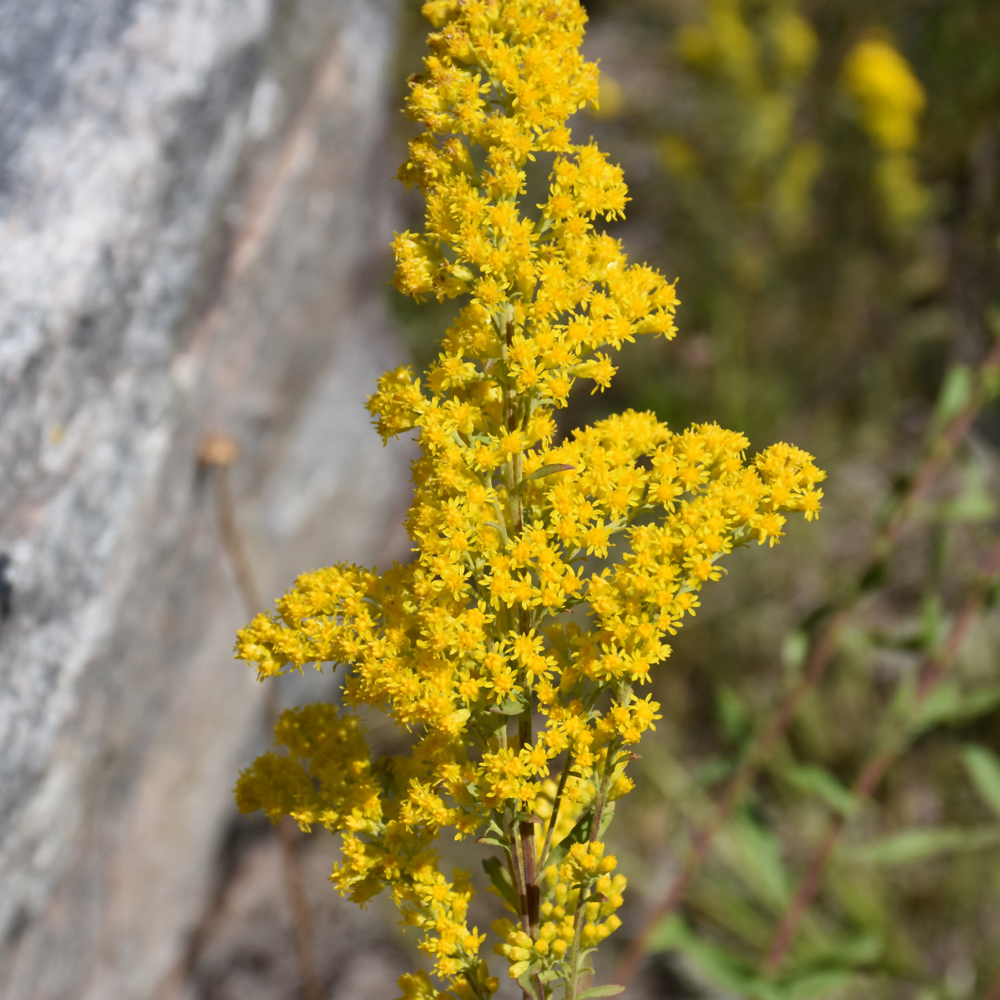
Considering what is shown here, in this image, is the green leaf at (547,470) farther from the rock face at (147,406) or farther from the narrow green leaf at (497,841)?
the rock face at (147,406)

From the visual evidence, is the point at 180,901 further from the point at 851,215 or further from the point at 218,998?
the point at 851,215

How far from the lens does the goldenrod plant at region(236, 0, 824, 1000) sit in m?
1.19

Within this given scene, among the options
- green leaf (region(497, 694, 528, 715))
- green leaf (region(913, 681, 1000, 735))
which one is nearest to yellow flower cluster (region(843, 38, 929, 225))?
green leaf (region(913, 681, 1000, 735))

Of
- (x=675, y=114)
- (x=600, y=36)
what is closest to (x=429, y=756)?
(x=675, y=114)

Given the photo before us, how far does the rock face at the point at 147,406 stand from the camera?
204 centimetres

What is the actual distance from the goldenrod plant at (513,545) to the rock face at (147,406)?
44.0 inches

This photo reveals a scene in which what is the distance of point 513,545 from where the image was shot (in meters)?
1.20

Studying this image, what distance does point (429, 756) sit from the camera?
124cm

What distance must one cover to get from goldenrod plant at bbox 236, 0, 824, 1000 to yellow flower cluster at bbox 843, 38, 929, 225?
16.2 ft

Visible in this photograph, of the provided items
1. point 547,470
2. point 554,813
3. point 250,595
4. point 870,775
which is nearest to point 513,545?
point 547,470

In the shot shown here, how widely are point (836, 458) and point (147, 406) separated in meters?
3.92

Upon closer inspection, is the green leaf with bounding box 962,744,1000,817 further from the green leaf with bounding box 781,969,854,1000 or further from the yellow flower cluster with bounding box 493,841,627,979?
the yellow flower cluster with bounding box 493,841,627,979

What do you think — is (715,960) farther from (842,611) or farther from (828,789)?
(842,611)

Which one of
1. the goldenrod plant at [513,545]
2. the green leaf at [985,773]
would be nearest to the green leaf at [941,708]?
the green leaf at [985,773]
